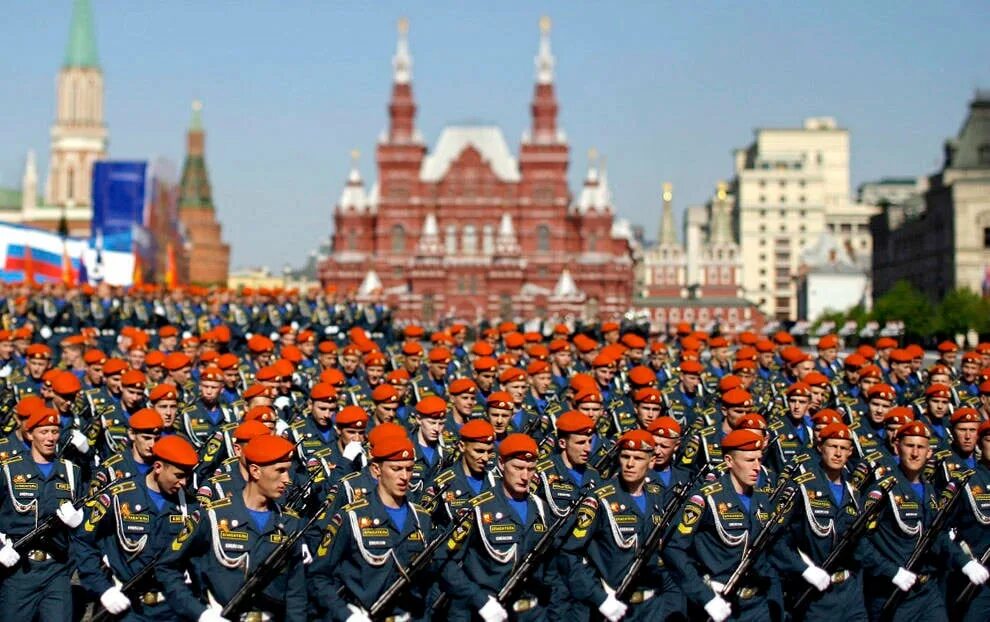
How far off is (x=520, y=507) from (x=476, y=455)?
669mm

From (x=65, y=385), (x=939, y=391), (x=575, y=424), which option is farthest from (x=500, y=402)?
(x=939, y=391)

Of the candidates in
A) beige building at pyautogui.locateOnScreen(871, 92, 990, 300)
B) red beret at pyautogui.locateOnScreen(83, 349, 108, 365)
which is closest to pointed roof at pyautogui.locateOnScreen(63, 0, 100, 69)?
beige building at pyautogui.locateOnScreen(871, 92, 990, 300)

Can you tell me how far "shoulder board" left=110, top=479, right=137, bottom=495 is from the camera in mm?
7988

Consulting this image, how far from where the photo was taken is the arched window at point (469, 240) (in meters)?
83.9

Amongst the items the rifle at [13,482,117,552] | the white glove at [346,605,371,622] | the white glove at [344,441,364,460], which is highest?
the white glove at [344,441,364,460]

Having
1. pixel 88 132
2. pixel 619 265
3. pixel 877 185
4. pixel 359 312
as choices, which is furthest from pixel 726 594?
pixel 877 185

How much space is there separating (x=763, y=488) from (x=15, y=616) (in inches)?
185

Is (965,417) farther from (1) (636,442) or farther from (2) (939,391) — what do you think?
(1) (636,442)

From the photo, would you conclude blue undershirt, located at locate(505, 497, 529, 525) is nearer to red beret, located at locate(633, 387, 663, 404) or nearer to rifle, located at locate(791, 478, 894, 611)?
rifle, located at locate(791, 478, 894, 611)

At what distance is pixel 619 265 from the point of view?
275ft

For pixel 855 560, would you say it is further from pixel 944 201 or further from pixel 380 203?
pixel 380 203

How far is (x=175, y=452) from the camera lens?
7.81 m

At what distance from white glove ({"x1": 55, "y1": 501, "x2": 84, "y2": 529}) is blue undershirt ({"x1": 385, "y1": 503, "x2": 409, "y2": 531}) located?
6.49 feet

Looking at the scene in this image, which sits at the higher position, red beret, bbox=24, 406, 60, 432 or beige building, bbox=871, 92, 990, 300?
beige building, bbox=871, 92, 990, 300
